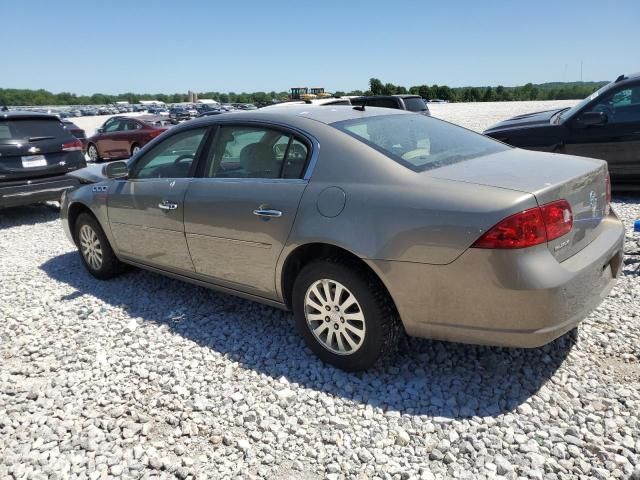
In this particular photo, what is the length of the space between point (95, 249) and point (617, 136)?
650 cm

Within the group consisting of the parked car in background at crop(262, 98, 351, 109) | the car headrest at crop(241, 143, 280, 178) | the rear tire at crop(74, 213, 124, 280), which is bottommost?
the rear tire at crop(74, 213, 124, 280)

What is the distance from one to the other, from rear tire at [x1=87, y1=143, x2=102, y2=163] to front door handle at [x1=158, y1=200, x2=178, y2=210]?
14400 millimetres

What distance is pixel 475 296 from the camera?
2545mm

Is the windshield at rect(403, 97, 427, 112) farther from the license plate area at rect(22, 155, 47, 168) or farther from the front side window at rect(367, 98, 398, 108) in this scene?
the license plate area at rect(22, 155, 47, 168)

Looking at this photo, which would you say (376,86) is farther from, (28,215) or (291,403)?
(291,403)

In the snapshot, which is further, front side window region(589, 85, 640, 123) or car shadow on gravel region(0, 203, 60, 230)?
car shadow on gravel region(0, 203, 60, 230)

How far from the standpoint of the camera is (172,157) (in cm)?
420

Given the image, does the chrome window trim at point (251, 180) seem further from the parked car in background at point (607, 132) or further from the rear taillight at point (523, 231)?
the parked car in background at point (607, 132)

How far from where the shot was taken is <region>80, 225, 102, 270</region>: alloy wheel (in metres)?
5.03

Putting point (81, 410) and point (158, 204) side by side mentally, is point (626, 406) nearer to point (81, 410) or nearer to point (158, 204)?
point (81, 410)

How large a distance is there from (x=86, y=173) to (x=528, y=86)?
88.2 meters

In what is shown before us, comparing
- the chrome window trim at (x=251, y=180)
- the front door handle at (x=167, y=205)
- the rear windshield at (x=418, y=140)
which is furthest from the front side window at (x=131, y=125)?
the rear windshield at (x=418, y=140)

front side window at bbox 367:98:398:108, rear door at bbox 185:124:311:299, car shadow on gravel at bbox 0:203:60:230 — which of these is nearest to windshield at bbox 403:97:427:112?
front side window at bbox 367:98:398:108

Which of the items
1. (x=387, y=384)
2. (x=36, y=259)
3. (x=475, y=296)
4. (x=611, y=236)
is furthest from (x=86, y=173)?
(x=611, y=236)
